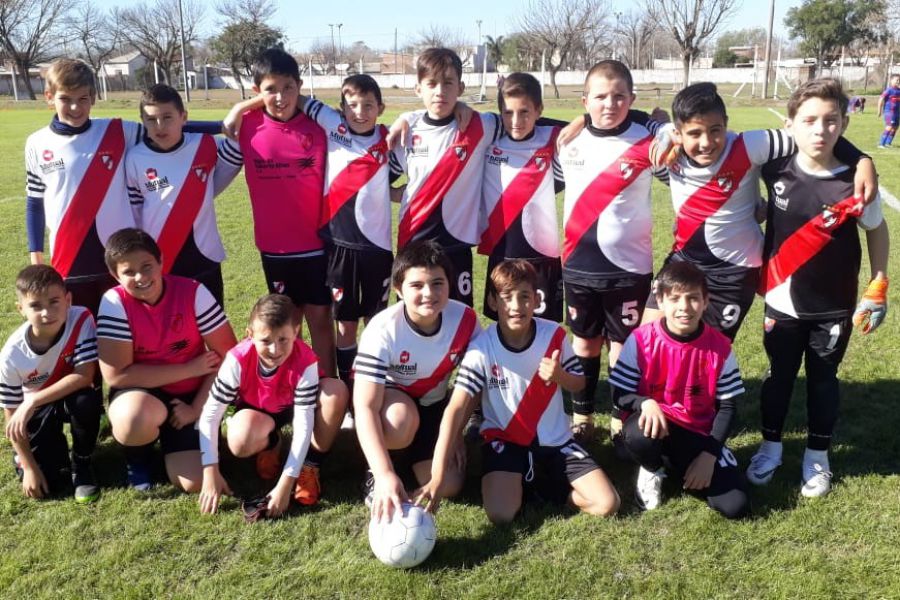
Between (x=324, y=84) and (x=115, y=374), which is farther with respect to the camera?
(x=324, y=84)

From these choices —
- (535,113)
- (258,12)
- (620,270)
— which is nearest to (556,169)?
(535,113)

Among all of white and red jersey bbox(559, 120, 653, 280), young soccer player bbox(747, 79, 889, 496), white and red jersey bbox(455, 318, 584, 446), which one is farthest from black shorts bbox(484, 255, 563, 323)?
young soccer player bbox(747, 79, 889, 496)

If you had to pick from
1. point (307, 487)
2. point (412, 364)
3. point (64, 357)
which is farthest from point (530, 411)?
point (64, 357)

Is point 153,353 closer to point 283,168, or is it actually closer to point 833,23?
point 283,168

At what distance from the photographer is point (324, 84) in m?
57.0

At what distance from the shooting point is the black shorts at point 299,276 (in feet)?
13.4

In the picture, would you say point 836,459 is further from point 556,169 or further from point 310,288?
point 310,288

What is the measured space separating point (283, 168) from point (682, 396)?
7.54ft

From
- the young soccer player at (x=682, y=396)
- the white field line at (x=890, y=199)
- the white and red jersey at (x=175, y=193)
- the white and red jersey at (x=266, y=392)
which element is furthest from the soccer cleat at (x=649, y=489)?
the white field line at (x=890, y=199)

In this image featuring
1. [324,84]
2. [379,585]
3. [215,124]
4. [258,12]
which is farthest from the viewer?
[324,84]

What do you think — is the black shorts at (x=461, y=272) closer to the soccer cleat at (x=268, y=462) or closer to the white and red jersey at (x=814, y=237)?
the soccer cleat at (x=268, y=462)

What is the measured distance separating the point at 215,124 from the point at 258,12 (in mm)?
54222

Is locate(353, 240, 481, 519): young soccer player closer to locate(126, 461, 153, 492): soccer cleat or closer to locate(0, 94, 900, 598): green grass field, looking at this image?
locate(0, 94, 900, 598): green grass field

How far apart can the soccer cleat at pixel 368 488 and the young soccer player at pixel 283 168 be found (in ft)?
4.36
